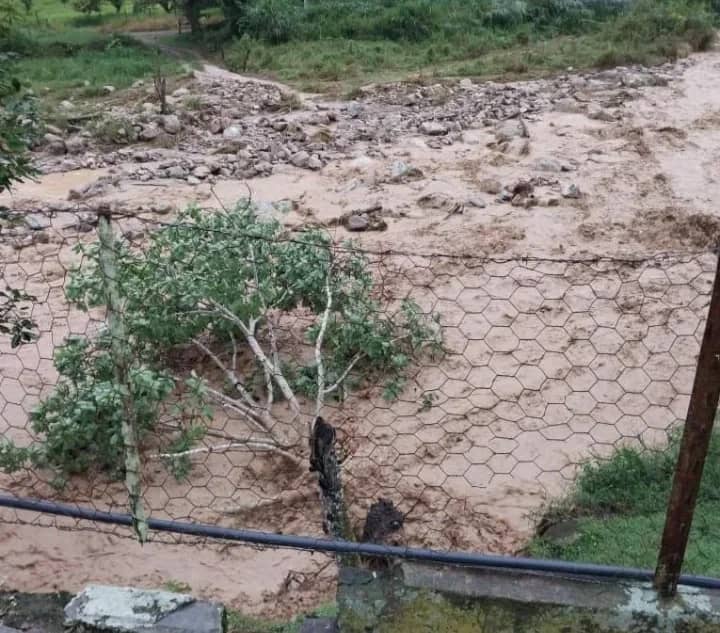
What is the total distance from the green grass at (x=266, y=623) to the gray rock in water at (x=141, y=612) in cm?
56

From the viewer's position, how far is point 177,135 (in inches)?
477

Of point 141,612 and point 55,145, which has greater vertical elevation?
point 141,612

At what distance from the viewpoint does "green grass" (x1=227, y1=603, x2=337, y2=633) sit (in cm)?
326

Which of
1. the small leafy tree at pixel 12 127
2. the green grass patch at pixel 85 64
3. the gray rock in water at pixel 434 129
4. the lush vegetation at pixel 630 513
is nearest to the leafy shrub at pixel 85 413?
the small leafy tree at pixel 12 127

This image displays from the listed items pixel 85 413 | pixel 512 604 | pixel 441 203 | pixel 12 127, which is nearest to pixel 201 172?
pixel 441 203

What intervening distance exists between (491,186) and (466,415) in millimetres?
4426

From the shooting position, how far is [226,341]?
5.82m

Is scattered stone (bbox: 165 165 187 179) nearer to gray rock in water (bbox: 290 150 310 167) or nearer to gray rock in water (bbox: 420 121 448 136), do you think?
gray rock in water (bbox: 290 150 310 167)

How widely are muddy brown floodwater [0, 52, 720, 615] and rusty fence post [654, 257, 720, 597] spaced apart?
1.59 metres

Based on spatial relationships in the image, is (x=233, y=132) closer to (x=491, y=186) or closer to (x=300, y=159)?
(x=300, y=159)

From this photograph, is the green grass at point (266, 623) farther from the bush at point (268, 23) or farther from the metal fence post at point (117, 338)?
the bush at point (268, 23)

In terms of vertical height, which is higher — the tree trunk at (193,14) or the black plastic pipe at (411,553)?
the black plastic pipe at (411,553)

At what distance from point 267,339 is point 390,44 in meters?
14.9

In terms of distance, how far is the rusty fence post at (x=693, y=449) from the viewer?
87.6 inches
